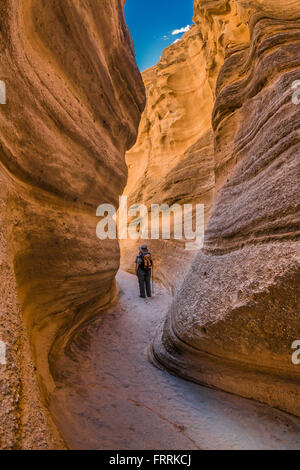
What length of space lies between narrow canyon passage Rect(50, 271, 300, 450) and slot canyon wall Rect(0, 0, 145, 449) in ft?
1.01

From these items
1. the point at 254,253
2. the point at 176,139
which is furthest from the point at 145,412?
the point at 176,139

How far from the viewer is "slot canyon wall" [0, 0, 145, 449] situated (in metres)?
1.48

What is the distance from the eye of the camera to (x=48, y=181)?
112 inches

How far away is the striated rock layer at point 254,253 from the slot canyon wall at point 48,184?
5.19 feet

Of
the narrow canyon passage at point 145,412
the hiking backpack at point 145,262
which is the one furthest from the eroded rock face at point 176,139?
the narrow canyon passage at point 145,412

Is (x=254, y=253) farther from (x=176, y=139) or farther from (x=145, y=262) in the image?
(x=176, y=139)

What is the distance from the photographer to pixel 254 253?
2.27 m

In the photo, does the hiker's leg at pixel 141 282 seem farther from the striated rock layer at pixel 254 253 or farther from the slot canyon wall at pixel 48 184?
the striated rock layer at pixel 254 253

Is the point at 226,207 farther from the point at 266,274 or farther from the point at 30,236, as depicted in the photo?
the point at 30,236

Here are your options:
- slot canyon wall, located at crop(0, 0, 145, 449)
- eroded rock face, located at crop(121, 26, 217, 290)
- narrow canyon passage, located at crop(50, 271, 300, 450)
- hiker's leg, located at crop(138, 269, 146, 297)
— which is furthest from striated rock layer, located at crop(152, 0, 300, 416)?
eroded rock face, located at crop(121, 26, 217, 290)

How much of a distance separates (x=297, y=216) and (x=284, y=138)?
0.99 metres

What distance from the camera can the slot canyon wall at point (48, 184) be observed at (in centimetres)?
148

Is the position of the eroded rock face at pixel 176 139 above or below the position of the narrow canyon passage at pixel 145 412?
above
